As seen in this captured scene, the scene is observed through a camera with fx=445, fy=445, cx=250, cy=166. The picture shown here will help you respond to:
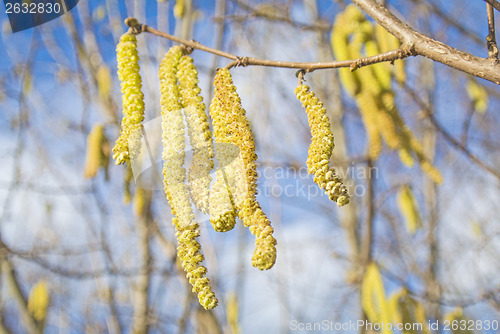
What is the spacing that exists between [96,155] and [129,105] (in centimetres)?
121

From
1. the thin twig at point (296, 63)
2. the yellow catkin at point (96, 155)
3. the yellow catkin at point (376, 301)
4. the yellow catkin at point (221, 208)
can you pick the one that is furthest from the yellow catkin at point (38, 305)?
the yellow catkin at point (221, 208)

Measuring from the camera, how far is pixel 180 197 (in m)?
0.76

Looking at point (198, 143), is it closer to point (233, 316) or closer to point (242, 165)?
point (242, 165)

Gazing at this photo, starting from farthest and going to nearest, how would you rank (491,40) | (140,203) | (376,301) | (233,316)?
(233,316)
(140,203)
(376,301)
(491,40)

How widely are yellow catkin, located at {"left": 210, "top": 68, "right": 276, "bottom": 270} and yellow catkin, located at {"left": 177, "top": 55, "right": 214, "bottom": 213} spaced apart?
3 centimetres

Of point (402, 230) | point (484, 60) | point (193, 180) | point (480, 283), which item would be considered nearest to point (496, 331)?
point (480, 283)

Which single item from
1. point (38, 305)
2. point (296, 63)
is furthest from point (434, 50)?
point (38, 305)

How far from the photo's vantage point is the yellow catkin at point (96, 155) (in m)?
1.90

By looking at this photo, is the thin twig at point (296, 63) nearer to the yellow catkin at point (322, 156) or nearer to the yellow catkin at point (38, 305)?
the yellow catkin at point (322, 156)

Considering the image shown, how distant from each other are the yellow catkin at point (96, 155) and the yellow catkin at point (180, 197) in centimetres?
116

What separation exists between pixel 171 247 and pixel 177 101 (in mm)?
1776

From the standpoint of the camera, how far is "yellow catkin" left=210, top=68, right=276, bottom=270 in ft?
2.32

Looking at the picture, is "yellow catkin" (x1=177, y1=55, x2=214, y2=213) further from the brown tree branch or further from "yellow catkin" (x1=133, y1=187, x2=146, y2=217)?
"yellow catkin" (x1=133, y1=187, x2=146, y2=217)

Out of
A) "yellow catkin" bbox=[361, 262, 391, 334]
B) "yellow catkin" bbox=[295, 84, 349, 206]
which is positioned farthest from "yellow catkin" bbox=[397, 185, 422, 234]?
"yellow catkin" bbox=[295, 84, 349, 206]
